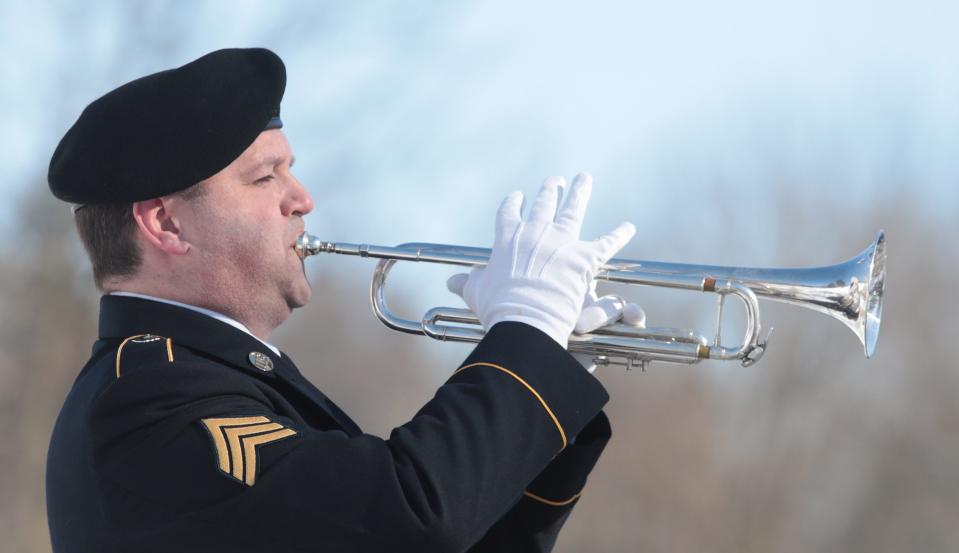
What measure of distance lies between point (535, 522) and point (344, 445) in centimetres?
77

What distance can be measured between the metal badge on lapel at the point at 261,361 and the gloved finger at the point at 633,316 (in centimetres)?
105

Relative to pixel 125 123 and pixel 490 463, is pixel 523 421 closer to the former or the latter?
pixel 490 463

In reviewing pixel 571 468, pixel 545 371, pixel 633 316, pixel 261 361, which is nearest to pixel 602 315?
pixel 633 316

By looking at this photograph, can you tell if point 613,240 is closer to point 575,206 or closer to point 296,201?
point 575,206

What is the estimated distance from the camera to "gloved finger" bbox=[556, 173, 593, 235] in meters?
3.49

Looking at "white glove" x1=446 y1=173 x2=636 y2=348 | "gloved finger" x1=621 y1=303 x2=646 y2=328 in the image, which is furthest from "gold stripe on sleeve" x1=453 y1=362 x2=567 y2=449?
"gloved finger" x1=621 y1=303 x2=646 y2=328

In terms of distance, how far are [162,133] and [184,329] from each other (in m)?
0.49

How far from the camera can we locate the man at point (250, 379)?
2840 mm

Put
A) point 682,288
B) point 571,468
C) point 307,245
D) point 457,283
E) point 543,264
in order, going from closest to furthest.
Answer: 1. point 543,264
2. point 571,468
3. point 307,245
4. point 457,283
5. point 682,288

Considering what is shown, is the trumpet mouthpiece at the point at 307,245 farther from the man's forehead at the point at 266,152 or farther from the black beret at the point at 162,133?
the black beret at the point at 162,133

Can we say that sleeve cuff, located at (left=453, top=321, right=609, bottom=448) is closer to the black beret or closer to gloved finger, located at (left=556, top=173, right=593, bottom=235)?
gloved finger, located at (left=556, top=173, right=593, bottom=235)

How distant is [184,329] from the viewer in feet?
10.6

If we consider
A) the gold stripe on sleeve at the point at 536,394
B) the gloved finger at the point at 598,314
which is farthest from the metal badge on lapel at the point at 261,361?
the gloved finger at the point at 598,314

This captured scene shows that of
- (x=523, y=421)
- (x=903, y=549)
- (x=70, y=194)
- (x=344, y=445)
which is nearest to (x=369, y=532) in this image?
(x=344, y=445)
